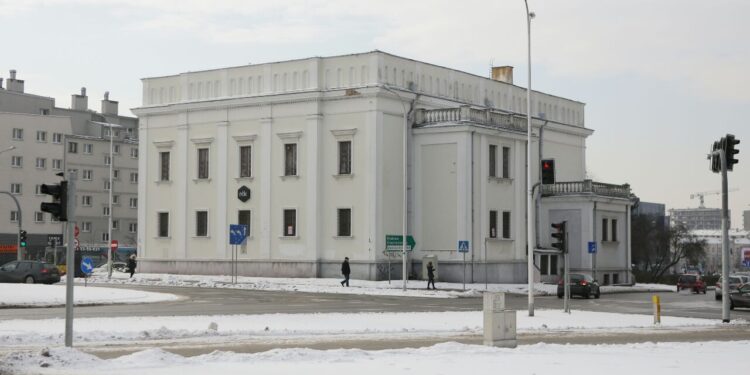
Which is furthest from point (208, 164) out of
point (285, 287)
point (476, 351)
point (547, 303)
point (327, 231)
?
point (476, 351)

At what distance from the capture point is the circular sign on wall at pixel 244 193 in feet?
213

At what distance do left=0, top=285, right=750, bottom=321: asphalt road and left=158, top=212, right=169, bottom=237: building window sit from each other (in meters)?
20.7

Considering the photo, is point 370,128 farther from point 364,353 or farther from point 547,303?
point 364,353

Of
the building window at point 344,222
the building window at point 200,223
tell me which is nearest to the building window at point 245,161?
the building window at point 200,223

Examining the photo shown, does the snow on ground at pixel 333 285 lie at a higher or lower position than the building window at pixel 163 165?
lower

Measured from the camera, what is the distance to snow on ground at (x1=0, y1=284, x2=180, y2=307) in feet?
117

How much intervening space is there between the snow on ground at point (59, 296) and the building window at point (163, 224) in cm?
2515

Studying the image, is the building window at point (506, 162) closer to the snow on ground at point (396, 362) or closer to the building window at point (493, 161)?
the building window at point (493, 161)

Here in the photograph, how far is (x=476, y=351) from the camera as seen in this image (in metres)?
18.6


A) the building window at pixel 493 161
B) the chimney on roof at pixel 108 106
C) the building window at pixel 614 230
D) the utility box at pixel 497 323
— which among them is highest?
the chimney on roof at pixel 108 106

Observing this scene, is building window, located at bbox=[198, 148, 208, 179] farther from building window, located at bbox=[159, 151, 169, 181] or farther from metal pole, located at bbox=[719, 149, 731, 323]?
metal pole, located at bbox=[719, 149, 731, 323]

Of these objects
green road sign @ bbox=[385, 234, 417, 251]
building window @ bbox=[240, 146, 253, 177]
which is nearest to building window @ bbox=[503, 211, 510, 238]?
green road sign @ bbox=[385, 234, 417, 251]

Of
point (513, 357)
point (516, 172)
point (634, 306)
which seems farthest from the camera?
point (516, 172)

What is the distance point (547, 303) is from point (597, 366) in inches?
1079
